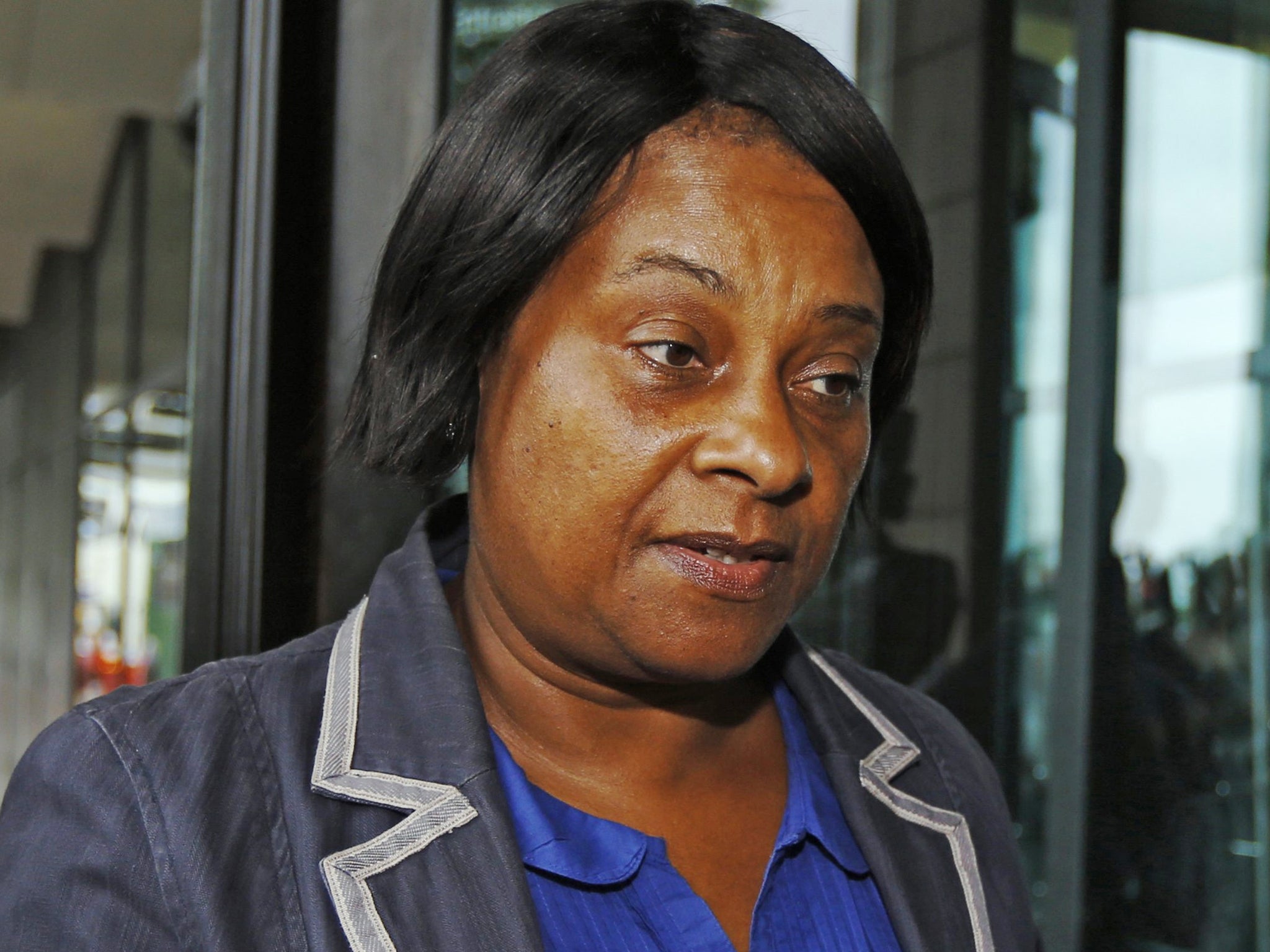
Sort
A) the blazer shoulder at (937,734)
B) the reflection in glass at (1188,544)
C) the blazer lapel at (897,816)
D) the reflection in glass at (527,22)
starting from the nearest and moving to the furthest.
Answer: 1. the blazer lapel at (897,816)
2. the blazer shoulder at (937,734)
3. the reflection in glass at (527,22)
4. the reflection in glass at (1188,544)

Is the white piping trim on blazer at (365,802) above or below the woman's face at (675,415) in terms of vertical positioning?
below

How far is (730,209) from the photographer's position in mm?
1264

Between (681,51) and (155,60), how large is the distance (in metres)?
1.54

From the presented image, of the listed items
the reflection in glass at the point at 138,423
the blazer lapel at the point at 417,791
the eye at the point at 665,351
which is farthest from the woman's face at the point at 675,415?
the reflection in glass at the point at 138,423

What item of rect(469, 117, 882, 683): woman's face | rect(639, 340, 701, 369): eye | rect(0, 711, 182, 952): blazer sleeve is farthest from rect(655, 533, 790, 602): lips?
rect(0, 711, 182, 952): blazer sleeve

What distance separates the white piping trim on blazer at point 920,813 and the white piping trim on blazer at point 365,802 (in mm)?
563

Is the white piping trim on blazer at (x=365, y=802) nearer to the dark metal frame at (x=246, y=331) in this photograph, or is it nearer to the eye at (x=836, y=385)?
the eye at (x=836, y=385)

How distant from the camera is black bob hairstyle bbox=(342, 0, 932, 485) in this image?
129 centimetres

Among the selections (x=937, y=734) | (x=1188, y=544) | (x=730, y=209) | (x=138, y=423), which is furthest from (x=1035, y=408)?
(x=138, y=423)

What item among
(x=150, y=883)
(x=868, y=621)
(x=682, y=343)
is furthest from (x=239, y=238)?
(x=868, y=621)

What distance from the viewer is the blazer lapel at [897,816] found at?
1451mm

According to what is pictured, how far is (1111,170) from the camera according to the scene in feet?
7.88

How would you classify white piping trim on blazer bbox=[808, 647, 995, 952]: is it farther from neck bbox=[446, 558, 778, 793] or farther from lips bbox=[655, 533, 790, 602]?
lips bbox=[655, 533, 790, 602]

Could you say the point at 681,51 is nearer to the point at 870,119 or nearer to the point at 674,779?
the point at 870,119
